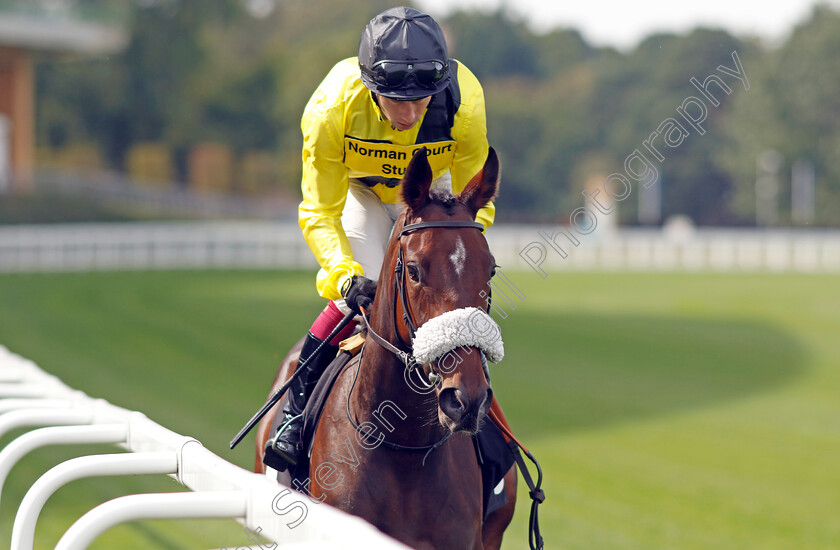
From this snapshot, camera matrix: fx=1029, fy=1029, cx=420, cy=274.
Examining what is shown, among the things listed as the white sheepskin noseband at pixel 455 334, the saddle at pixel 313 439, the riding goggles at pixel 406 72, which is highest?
the riding goggles at pixel 406 72

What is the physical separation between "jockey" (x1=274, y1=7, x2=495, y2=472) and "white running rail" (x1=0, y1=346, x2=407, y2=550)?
0.71 meters

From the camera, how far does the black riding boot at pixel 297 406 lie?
3.74 m

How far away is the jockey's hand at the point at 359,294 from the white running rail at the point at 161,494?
0.79 meters

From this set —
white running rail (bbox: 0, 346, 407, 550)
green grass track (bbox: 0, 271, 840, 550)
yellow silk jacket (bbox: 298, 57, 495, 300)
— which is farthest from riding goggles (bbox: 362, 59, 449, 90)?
green grass track (bbox: 0, 271, 840, 550)

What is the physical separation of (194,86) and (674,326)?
128 feet

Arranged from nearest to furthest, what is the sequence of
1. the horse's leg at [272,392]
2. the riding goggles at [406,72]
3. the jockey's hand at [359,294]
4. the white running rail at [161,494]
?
1. the white running rail at [161,494]
2. the riding goggles at [406,72]
3. the jockey's hand at [359,294]
4. the horse's leg at [272,392]

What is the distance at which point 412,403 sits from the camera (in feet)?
11.0

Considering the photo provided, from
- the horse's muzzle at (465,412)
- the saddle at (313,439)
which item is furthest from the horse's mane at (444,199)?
the saddle at (313,439)

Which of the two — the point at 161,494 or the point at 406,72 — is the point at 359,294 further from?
the point at 161,494

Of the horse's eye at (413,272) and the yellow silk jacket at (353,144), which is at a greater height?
the yellow silk jacket at (353,144)

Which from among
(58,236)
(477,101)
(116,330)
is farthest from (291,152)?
(477,101)

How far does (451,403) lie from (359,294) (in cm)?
82

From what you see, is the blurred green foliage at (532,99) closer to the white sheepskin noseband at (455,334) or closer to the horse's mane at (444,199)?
the horse's mane at (444,199)

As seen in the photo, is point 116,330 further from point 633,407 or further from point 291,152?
point 291,152
